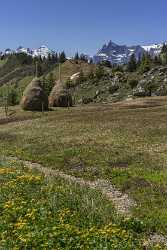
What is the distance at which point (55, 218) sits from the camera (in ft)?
71.7

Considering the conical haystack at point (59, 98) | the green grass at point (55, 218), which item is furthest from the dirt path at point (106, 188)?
the conical haystack at point (59, 98)

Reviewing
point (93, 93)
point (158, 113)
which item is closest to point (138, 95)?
point (93, 93)

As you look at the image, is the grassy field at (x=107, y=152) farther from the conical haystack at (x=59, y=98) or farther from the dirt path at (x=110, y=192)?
the conical haystack at (x=59, y=98)

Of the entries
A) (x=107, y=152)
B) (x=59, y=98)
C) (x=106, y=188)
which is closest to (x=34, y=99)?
(x=59, y=98)

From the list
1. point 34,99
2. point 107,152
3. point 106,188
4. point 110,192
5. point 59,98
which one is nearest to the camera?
point 110,192

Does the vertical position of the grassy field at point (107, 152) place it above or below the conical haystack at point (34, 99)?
below

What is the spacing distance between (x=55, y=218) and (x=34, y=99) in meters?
58.5

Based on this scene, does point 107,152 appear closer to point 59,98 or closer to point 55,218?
point 55,218

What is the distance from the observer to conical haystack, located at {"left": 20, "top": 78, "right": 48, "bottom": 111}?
3137 inches

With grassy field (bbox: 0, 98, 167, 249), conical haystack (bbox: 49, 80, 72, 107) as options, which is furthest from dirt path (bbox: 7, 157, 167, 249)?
conical haystack (bbox: 49, 80, 72, 107)

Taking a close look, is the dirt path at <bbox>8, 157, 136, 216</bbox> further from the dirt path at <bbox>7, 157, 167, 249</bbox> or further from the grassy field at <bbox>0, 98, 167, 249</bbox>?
the grassy field at <bbox>0, 98, 167, 249</bbox>

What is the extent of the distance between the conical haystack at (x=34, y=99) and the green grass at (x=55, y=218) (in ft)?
151

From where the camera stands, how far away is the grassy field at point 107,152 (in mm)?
25719

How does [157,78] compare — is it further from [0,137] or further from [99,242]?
[99,242]
